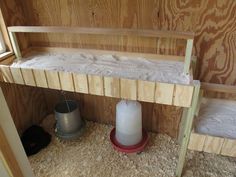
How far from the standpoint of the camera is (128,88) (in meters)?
0.95

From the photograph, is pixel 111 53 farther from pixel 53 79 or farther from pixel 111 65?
pixel 53 79

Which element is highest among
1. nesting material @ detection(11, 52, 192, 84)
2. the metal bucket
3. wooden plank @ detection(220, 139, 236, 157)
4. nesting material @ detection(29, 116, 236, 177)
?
nesting material @ detection(11, 52, 192, 84)

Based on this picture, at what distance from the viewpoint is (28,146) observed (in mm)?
1394

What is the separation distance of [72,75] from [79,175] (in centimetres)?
64

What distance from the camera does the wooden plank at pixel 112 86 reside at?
0.95 metres

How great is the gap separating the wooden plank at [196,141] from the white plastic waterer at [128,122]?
36 centimetres

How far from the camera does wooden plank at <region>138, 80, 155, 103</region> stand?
2.99 feet

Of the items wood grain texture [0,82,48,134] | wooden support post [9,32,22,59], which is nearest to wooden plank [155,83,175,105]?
wooden support post [9,32,22,59]

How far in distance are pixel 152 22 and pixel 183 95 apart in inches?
17.3

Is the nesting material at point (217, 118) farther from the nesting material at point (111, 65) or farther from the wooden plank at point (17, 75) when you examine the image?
the wooden plank at point (17, 75)

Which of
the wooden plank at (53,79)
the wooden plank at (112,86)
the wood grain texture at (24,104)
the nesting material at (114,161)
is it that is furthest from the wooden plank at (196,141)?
the wood grain texture at (24,104)

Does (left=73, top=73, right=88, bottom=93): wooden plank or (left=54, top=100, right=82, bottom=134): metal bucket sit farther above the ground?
(left=73, top=73, right=88, bottom=93): wooden plank

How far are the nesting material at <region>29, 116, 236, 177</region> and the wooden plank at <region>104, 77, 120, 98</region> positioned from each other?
56 cm

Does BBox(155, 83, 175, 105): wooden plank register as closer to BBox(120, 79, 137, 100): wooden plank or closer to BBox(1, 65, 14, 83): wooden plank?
BBox(120, 79, 137, 100): wooden plank
